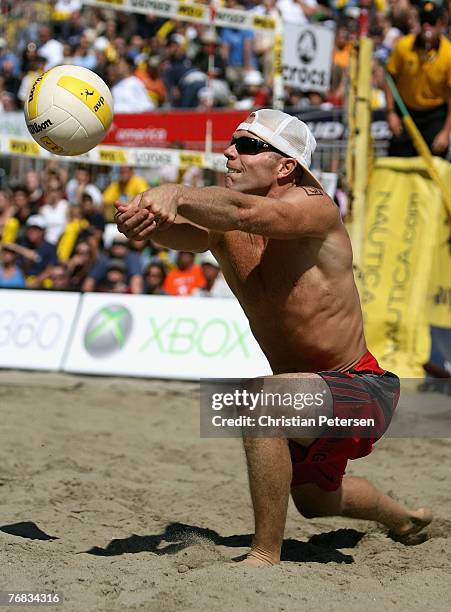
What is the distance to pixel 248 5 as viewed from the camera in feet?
46.0

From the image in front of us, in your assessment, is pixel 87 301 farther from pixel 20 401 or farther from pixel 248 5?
pixel 248 5

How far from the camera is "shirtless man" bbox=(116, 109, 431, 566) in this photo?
141 inches

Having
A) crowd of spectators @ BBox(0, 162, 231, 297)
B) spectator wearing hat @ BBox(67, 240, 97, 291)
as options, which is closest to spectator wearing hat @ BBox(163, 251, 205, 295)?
crowd of spectators @ BBox(0, 162, 231, 297)

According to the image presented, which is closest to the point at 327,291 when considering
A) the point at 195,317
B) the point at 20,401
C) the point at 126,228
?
the point at 126,228

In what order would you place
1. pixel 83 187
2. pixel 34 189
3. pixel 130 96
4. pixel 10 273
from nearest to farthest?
pixel 10 273 → pixel 83 187 → pixel 34 189 → pixel 130 96

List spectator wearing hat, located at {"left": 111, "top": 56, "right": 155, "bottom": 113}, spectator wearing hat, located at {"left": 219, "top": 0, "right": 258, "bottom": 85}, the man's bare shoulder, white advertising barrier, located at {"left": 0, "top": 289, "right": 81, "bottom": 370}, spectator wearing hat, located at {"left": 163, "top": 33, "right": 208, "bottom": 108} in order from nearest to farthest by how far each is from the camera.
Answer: the man's bare shoulder → white advertising barrier, located at {"left": 0, "top": 289, "right": 81, "bottom": 370} → spectator wearing hat, located at {"left": 111, "top": 56, "right": 155, "bottom": 113} → spectator wearing hat, located at {"left": 163, "top": 33, "right": 208, "bottom": 108} → spectator wearing hat, located at {"left": 219, "top": 0, "right": 258, "bottom": 85}

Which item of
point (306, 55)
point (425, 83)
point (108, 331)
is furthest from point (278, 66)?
point (108, 331)

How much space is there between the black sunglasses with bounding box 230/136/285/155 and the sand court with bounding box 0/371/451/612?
1.60m

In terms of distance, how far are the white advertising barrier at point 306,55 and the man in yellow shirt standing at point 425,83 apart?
799 mm

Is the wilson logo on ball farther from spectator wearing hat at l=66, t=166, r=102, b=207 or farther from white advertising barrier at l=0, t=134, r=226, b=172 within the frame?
spectator wearing hat at l=66, t=166, r=102, b=207

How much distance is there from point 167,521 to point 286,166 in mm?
1768

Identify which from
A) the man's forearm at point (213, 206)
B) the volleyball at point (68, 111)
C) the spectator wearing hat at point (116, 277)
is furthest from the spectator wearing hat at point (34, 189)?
the man's forearm at point (213, 206)

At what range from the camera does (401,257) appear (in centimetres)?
805

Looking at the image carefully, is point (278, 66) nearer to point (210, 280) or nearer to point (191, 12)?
point (191, 12)
